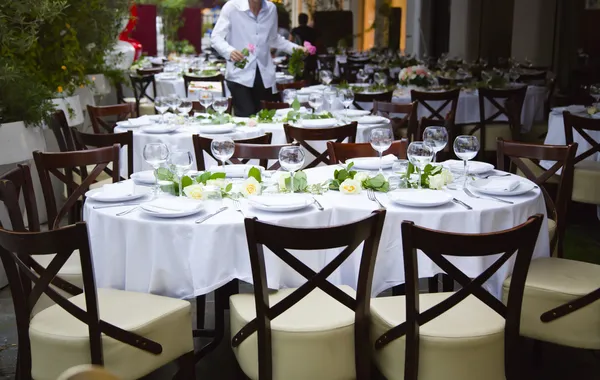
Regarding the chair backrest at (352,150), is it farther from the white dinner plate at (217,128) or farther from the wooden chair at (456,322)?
the wooden chair at (456,322)

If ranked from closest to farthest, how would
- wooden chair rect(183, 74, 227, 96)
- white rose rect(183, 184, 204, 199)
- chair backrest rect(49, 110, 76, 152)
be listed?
white rose rect(183, 184, 204, 199)
chair backrest rect(49, 110, 76, 152)
wooden chair rect(183, 74, 227, 96)

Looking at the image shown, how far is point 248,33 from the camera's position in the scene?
22.2ft

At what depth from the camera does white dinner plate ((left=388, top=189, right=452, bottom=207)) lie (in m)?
2.92

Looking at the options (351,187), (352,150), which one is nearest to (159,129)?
(352,150)

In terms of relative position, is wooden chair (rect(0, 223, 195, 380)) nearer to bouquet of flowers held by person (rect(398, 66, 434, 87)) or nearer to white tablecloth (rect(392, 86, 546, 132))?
white tablecloth (rect(392, 86, 546, 132))

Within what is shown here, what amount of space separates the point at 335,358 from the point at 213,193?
925mm

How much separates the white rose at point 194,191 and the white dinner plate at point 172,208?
4 cm

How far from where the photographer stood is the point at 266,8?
22.1ft

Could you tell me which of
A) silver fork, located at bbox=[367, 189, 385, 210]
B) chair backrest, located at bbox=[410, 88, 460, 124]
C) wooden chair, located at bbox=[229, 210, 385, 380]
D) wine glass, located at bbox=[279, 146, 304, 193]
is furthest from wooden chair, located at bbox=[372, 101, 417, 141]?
wooden chair, located at bbox=[229, 210, 385, 380]

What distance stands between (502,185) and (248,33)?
4.08 meters

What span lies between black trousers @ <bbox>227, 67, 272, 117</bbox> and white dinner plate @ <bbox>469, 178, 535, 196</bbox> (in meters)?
3.83

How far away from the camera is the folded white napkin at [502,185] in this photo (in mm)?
3109

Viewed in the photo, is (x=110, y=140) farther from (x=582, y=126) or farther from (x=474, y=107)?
(x=474, y=107)

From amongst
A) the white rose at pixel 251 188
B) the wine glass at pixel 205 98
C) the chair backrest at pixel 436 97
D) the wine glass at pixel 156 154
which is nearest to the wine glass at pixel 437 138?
the white rose at pixel 251 188
